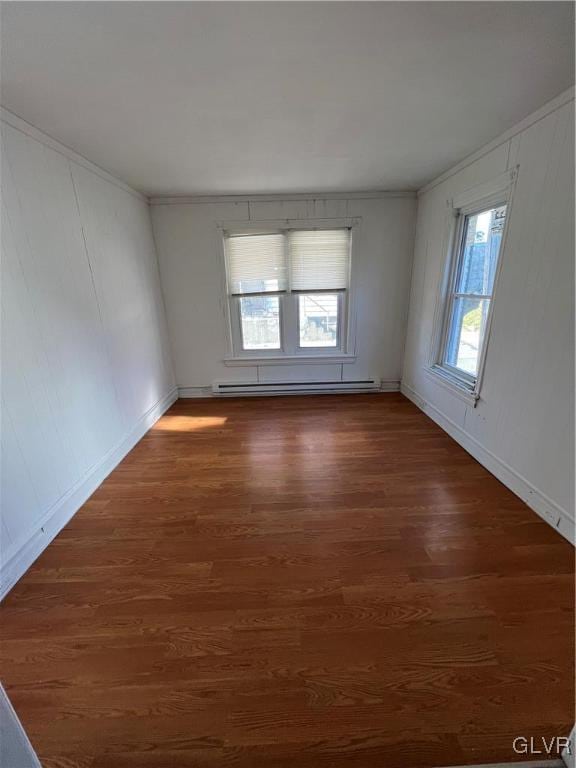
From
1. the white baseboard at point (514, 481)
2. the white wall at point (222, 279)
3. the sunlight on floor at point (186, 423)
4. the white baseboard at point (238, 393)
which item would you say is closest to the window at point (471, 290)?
the white baseboard at point (514, 481)

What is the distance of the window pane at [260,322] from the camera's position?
12.6 ft

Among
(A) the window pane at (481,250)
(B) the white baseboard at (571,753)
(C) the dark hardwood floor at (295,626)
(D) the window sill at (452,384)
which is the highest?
(A) the window pane at (481,250)

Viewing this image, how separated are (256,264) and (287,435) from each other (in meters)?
2.08

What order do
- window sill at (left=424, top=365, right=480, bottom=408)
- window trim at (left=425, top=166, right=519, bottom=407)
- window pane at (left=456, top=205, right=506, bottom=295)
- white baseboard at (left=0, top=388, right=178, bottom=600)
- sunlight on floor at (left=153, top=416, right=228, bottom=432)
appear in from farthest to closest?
sunlight on floor at (left=153, top=416, right=228, bottom=432), window sill at (left=424, top=365, right=480, bottom=408), window pane at (left=456, top=205, right=506, bottom=295), window trim at (left=425, top=166, right=519, bottom=407), white baseboard at (left=0, top=388, right=178, bottom=600)

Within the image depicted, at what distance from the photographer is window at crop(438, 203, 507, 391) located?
2465 mm

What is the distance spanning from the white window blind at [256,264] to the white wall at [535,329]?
1938mm

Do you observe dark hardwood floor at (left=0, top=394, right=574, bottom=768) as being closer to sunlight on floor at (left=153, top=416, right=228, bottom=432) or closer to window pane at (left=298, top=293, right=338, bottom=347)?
sunlight on floor at (left=153, top=416, right=228, bottom=432)

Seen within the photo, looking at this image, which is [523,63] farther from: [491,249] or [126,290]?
[126,290]

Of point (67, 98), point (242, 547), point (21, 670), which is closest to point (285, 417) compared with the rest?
point (242, 547)

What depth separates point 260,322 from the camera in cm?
392

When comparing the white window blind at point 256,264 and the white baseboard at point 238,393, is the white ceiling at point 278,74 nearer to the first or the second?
the white window blind at point 256,264

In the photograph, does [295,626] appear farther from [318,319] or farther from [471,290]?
[318,319]

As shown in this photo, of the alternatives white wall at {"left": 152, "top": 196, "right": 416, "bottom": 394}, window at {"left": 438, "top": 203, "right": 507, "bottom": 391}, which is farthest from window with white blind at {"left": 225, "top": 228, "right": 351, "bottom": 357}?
window at {"left": 438, "top": 203, "right": 507, "bottom": 391}

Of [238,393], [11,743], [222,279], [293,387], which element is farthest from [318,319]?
[11,743]
